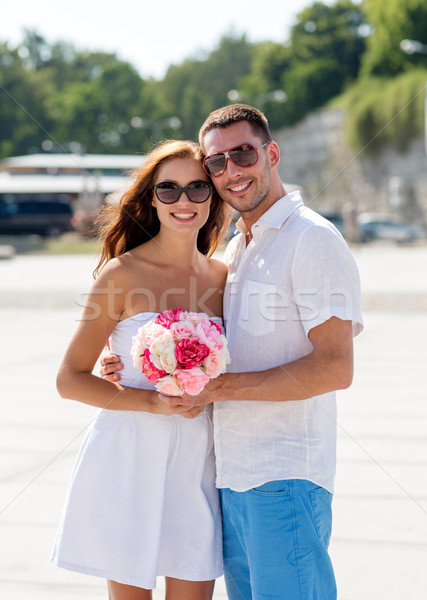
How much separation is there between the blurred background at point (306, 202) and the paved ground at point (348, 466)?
0.01m

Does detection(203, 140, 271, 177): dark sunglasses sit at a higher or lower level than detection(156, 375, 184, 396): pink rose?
higher

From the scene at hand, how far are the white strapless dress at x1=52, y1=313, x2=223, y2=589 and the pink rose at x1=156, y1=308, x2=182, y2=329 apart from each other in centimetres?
19

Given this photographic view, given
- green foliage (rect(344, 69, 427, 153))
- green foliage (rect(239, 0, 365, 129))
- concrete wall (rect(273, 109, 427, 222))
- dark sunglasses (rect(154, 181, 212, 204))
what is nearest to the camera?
dark sunglasses (rect(154, 181, 212, 204))

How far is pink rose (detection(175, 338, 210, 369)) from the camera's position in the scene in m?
2.50

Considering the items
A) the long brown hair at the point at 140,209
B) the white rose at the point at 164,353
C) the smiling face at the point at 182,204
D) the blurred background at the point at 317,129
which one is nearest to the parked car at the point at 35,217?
the blurred background at the point at 317,129

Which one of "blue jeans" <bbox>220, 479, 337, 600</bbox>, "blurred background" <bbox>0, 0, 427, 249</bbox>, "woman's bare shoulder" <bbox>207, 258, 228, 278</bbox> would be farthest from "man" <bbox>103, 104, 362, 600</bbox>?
"blurred background" <bbox>0, 0, 427, 249</bbox>

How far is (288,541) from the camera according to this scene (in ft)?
8.38

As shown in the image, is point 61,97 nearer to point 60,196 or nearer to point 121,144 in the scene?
point 121,144

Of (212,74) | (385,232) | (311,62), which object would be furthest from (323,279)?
(212,74)

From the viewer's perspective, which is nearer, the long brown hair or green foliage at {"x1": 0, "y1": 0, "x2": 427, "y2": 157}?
the long brown hair

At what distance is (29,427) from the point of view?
626 centimetres

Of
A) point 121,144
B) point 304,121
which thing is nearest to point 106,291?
point 304,121

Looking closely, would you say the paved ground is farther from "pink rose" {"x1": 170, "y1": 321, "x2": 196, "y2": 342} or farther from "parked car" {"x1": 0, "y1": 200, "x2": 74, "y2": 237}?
"parked car" {"x1": 0, "y1": 200, "x2": 74, "y2": 237}

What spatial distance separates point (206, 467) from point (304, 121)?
51.0 meters
